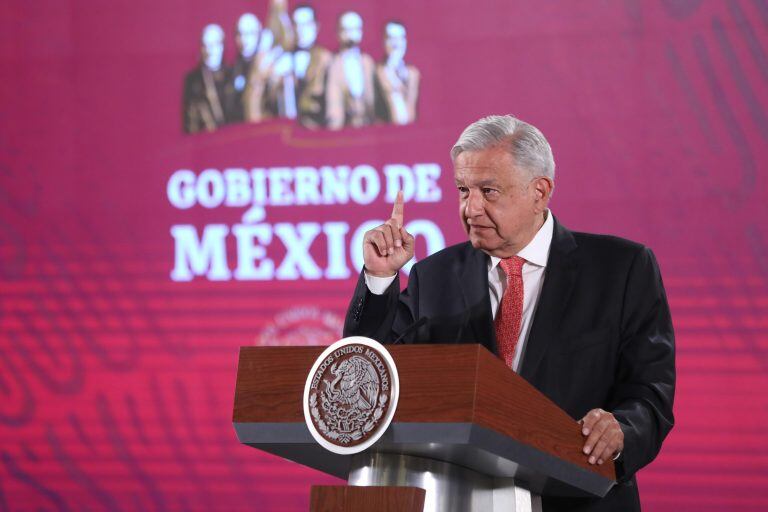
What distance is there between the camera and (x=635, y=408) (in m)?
1.72

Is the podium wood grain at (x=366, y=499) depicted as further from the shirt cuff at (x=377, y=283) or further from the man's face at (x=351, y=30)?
the man's face at (x=351, y=30)

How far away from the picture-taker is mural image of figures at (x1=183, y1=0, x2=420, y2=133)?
383cm

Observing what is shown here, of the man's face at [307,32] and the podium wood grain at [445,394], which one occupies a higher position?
the man's face at [307,32]

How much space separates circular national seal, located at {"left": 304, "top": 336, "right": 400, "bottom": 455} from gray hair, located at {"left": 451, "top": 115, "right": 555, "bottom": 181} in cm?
66

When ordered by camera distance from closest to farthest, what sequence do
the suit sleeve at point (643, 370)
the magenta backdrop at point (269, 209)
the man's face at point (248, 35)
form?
the suit sleeve at point (643, 370)
the magenta backdrop at point (269, 209)
the man's face at point (248, 35)

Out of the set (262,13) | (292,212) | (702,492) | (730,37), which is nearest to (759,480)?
(702,492)

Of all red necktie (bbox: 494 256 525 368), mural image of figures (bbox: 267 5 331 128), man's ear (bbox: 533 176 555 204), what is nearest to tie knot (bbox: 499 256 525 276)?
red necktie (bbox: 494 256 525 368)

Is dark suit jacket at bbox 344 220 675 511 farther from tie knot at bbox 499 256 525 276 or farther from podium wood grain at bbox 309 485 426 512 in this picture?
podium wood grain at bbox 309 485 426 512

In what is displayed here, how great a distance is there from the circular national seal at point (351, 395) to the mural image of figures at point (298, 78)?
8.28ft

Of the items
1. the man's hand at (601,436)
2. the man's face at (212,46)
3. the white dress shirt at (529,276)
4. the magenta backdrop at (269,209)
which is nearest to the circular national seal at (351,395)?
the man's hand at (601,436)

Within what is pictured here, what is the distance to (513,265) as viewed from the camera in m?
1.99

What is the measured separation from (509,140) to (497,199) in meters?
0.12

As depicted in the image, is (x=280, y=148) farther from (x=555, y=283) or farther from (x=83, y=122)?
(x=555, y=283)

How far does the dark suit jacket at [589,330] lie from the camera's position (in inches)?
70.7
